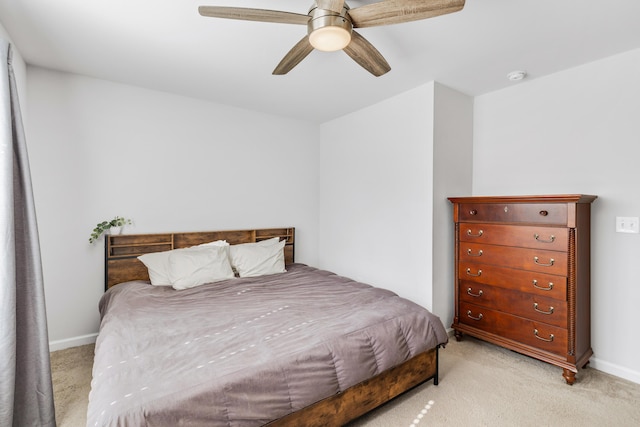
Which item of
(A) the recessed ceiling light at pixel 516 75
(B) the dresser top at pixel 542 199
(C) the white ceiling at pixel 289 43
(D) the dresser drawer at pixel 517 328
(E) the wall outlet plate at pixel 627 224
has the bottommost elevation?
(D) the dresser drawer at pixel 517 328

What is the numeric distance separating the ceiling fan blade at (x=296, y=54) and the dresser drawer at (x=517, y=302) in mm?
2366

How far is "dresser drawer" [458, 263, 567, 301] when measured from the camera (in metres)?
2.29

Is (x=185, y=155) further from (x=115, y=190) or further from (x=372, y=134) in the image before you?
(x=372, y=134)

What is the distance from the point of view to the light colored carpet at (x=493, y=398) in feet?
6.06

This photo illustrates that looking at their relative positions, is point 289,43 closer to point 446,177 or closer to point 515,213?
point 446,177

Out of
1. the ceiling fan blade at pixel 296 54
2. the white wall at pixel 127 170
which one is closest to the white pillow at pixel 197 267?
the white wall at pixel 127 170

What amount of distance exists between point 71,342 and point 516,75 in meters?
4.54

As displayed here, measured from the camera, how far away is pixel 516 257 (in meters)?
2.50

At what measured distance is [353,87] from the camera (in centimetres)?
298

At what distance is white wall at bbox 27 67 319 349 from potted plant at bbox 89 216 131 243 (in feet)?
0.16

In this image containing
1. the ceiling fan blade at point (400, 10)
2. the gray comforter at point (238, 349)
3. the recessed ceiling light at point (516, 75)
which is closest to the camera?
the gray comforter at point (238, 349)

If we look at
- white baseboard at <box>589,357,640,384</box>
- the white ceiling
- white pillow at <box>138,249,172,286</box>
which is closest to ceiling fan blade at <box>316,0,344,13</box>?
the white ceiling

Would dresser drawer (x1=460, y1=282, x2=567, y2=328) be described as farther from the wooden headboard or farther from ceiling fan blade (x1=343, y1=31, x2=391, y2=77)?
the wooden headboard

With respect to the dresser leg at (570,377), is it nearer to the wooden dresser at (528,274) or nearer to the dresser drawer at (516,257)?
the wooden dresser at (528,274)
